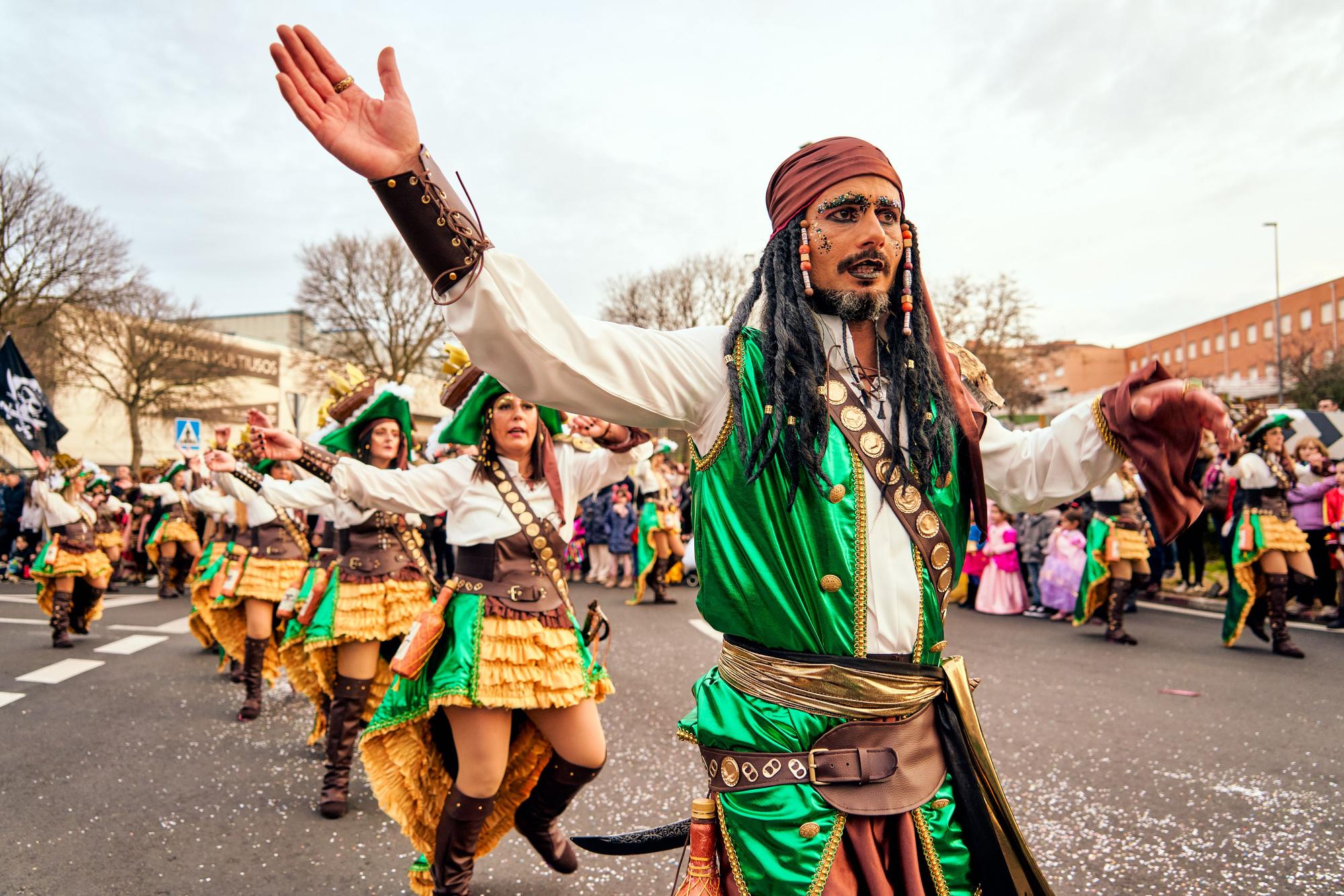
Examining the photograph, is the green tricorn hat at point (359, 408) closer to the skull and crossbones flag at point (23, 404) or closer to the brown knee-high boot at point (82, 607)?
the brown knee-high boot at point (82, 607)

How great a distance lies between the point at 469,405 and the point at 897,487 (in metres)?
2.67

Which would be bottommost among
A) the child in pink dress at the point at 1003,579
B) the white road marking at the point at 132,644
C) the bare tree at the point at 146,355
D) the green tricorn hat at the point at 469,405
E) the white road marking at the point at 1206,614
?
the white road marking at the point at 132,644

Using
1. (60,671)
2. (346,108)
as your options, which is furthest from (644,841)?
(60,671)

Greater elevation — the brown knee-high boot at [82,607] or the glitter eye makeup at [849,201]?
the glitter eye makeup at [849,201]

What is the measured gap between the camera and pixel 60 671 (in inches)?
344

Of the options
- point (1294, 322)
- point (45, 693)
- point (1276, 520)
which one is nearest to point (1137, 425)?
point (1276, 520)

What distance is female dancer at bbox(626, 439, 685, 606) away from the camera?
44.3ft

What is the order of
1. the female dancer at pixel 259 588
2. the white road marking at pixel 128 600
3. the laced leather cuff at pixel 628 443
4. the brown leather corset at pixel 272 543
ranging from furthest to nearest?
the white road marking at pixel 128 600 < the brown leather corset at pixel 272 543 < the female dancer at pixel 259 588 < the laced leather cuff at pixel 628 443

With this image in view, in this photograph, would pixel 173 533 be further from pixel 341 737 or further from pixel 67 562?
pixel 341 737

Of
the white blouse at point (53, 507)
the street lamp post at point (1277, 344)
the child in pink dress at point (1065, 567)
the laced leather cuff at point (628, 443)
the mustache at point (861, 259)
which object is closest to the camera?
the mustache at point (861, 259)

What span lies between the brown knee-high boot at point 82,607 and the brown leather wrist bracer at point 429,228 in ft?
36.2

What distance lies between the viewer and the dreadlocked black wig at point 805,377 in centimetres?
189

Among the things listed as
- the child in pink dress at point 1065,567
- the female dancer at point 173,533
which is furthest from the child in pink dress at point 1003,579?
the female dancer at point 173,533

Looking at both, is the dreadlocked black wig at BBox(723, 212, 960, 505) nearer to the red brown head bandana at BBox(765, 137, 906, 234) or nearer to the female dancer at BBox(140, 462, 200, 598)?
the red brown head bandana at BBox(765, 137, 906, 234)
